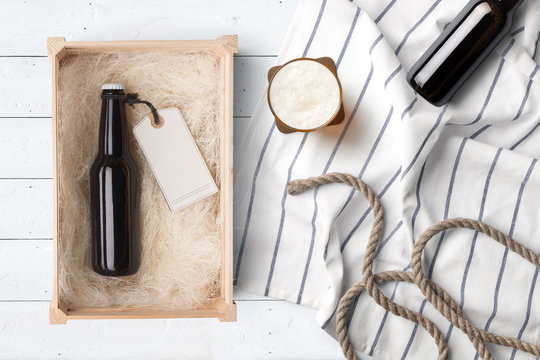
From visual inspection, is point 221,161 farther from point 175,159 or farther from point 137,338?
point 137,338

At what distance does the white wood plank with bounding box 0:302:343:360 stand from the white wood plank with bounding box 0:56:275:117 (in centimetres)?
36

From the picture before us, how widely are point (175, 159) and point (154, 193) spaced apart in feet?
0.24

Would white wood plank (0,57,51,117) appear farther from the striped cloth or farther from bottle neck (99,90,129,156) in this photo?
the striped cloth

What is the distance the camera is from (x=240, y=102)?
908 millimetres

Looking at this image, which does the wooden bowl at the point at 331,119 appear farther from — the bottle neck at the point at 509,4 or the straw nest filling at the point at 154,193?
the bottle neck at the point at 509,4

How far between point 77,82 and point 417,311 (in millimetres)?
709

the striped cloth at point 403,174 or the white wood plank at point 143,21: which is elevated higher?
the white wood plank at point 143,21

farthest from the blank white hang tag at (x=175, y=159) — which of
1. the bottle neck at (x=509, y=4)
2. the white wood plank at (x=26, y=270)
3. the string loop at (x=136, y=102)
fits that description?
the bottle neck at (x=509, y=4)

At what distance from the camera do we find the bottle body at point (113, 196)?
0.82 m

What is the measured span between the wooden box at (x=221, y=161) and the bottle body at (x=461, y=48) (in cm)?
31

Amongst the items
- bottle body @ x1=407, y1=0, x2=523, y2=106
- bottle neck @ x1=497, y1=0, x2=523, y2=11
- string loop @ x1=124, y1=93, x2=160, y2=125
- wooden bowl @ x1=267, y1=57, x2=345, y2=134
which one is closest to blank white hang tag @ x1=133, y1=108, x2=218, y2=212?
string loop @ x1=124, y1=93, x2=160, y2=125

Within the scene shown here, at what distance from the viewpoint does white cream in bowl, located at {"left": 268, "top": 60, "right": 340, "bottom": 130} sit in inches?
Result: 32.0

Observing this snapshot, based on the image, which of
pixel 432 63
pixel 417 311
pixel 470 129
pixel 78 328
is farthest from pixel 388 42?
pixel 78 328

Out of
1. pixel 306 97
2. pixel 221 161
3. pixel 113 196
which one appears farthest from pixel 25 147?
pixel 306 97
